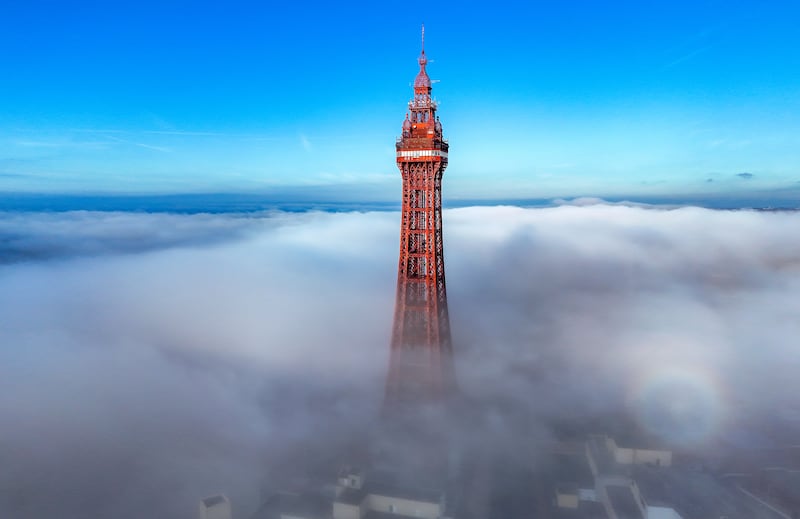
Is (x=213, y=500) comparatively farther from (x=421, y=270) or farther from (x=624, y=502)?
(x=624, y=502)

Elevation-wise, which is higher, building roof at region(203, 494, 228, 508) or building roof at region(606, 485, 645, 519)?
building roof at region(203, 494, 228, 508)

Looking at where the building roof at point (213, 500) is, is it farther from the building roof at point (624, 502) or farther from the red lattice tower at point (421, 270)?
the building roof at point (624, 502)

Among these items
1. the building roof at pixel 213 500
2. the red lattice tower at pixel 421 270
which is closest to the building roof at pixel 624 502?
the red lattice tower at pixel 421 270

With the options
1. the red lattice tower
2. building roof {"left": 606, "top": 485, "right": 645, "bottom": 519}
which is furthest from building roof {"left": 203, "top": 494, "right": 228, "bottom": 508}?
building roof {"left": 606, "top": 485, "right": 645, "bottom": 519}

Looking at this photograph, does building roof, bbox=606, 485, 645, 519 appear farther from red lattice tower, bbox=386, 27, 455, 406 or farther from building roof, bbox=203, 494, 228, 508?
building roof, bbox=203, 494, 228, 508

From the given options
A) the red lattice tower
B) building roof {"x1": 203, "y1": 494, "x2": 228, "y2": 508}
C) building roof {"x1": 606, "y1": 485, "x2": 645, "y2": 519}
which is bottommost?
building roof {"x1": 606, "y1": 485, "x2": 645, "y2": 519}

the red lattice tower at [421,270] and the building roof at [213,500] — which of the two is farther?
the red lattice tower at [421,270]

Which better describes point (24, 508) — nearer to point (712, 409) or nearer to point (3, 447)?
point (3, 447)

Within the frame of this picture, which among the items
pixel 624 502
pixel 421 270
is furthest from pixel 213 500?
pixel 624 502

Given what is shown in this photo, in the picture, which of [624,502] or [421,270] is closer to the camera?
[624,502]
